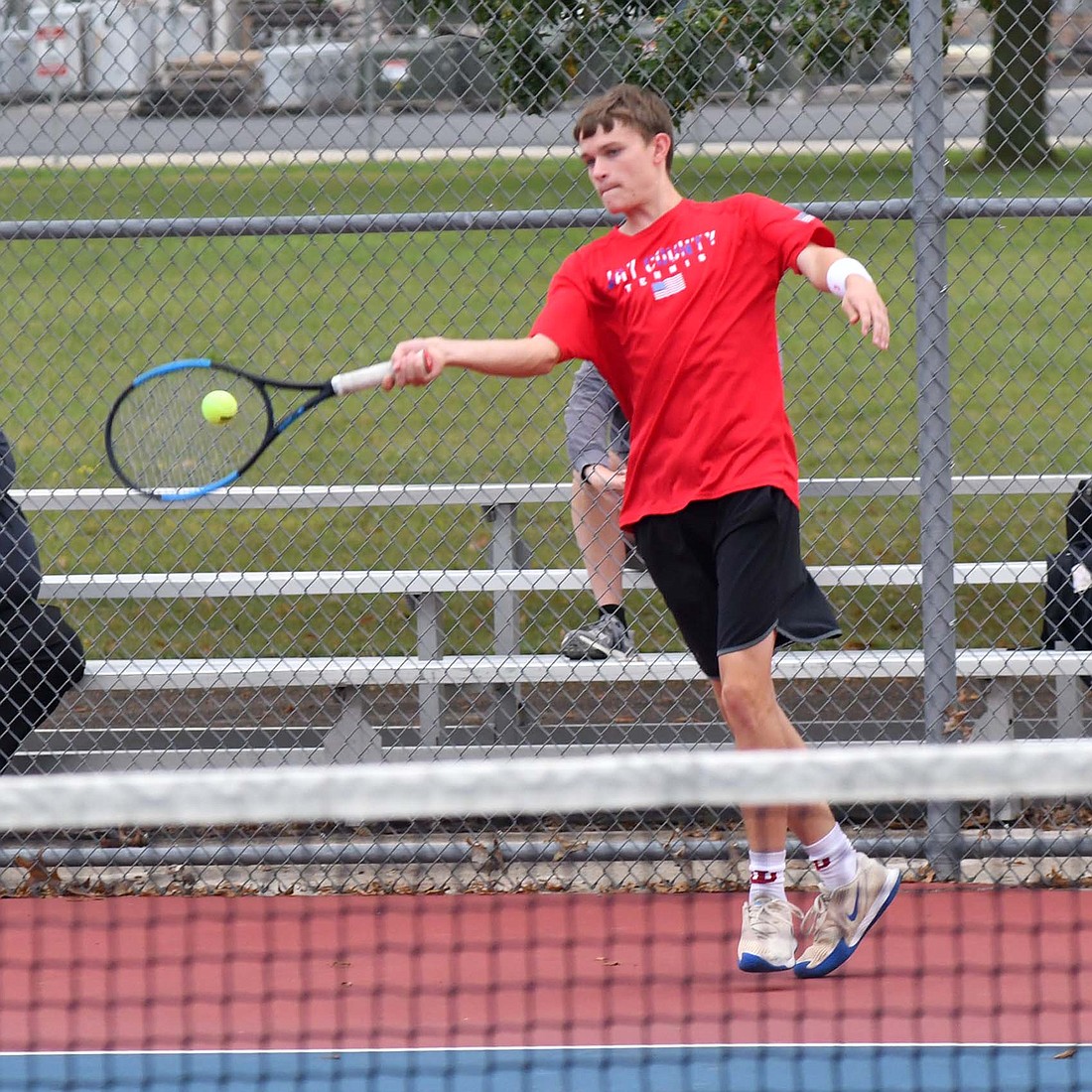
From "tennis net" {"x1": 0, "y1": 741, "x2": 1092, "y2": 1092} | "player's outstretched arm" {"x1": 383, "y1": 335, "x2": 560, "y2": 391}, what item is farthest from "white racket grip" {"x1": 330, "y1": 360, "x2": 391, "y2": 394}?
"tennis net" {"x1": 0, "y1": 741, "x2": 1092, "y2": 1092}

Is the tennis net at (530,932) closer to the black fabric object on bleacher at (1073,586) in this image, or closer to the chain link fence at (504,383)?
the chain link fence at (504,383)

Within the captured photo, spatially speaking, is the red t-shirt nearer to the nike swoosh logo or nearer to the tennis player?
the tennis player

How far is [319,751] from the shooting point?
15.6 feet

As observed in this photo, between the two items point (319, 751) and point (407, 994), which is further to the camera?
point (319, 751)

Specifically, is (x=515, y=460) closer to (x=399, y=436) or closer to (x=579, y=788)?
(x=399, y=436)

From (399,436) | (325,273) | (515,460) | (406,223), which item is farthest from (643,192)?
(325,273)

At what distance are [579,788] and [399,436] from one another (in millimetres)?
7888

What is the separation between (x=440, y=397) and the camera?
10.7m

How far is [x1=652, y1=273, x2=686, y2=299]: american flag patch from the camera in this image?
12.1ft

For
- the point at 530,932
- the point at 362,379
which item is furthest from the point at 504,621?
the point at 362,379

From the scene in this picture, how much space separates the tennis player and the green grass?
0.69 metres

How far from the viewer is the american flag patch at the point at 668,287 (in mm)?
3701

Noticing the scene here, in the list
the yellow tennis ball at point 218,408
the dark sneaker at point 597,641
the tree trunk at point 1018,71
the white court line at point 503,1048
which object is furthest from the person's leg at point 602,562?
the tree trunk at point 1018,71

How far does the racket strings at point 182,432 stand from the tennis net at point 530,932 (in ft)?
3.39
